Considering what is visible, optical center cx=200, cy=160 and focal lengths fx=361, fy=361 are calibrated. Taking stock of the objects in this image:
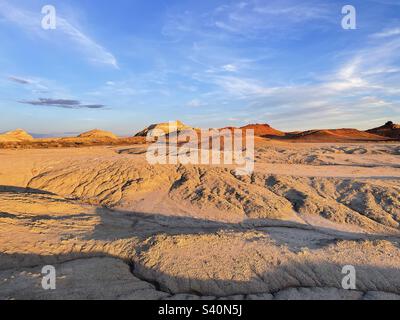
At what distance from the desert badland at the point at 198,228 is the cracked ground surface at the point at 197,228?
3 centimetres

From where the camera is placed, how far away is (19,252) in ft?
21.3

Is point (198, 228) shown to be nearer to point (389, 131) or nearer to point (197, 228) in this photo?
point (197, 228)

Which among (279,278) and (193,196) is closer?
(279,278)

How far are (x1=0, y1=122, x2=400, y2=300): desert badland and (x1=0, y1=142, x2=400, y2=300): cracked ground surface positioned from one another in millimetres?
29

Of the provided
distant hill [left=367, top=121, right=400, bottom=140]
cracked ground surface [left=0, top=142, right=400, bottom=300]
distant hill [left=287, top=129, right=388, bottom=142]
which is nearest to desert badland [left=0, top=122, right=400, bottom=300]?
cracked ground surface [left=0, top=142, right=400, bottom=300]

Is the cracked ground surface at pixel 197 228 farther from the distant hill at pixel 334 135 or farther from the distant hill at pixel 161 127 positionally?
the distant hill at pixel 161 127

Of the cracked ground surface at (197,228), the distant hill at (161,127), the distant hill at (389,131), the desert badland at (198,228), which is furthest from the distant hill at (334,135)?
the cracked ground surface at (197,228)

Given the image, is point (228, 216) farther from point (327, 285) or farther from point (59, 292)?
point (59, 292)

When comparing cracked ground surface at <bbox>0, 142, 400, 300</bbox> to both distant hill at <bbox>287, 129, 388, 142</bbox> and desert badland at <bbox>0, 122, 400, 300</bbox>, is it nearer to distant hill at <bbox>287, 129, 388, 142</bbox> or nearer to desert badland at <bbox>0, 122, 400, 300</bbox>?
Result: desert badland at <bbox>0, 122, 400, 300</bbox>

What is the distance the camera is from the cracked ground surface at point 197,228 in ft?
18.9

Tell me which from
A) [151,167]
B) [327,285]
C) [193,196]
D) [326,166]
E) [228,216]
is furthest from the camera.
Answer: [326,166]
